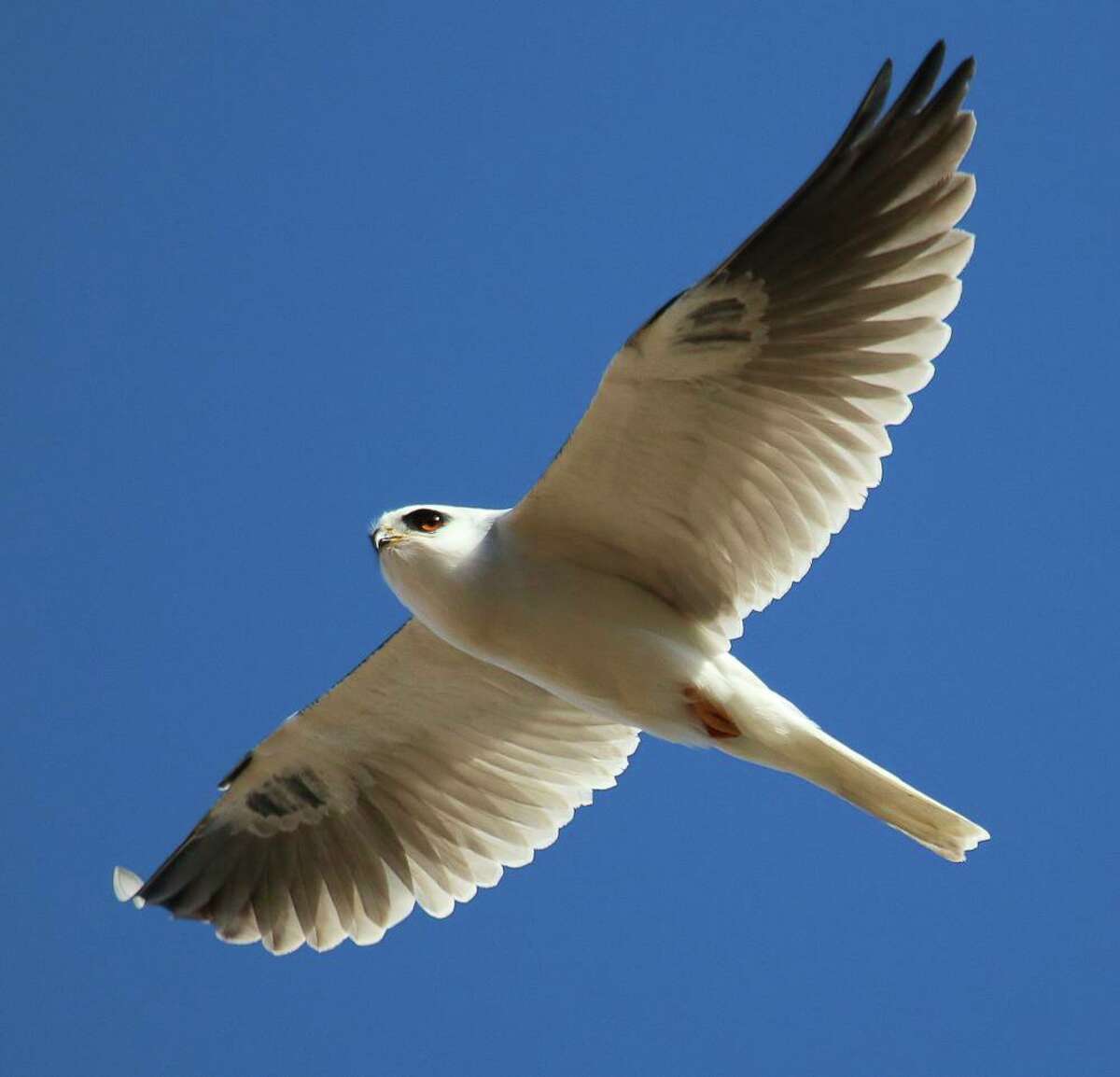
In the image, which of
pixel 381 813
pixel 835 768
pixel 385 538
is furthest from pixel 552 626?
pixel 381 813

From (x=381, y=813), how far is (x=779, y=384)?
3.02 meters

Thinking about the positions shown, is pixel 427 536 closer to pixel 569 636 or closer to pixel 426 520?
pixel 426 520

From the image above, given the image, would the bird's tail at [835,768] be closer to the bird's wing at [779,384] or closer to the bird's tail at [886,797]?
the bird's tail at [886,797]

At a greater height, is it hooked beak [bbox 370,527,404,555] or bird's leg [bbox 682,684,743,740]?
hooked beak [bbox 370,527,404,555]

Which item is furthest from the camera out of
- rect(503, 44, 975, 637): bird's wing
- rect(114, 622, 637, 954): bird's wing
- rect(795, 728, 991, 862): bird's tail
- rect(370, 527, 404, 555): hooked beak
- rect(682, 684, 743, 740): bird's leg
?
rect(114, 622, 637, 954): bird's wing

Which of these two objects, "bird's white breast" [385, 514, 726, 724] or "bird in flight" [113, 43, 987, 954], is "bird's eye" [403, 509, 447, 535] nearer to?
"bird in flight" [113, 43, 987, 954]

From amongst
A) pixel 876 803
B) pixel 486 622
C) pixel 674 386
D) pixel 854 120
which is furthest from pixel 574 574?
pixel 854 120

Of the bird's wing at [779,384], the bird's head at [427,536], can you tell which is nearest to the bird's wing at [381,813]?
the bird's head at [427,536]

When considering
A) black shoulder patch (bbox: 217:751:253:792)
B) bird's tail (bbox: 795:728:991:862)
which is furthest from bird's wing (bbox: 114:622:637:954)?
bird's tail (bbox: 795:728:991:862)

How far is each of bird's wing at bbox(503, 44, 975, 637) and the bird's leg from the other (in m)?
0.41

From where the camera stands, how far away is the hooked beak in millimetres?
7730

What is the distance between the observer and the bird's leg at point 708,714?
7605 mm

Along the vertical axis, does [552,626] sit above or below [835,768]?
above

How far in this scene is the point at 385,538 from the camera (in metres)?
7.75
